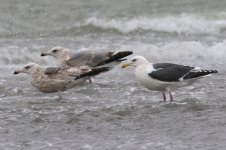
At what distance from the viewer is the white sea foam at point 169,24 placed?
1526 centimetres

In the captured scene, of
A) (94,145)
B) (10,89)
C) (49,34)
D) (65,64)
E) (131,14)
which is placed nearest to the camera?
(94,145)

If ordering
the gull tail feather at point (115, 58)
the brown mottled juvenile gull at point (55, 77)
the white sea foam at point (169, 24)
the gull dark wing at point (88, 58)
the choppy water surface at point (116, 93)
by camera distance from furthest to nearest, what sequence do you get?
the white sea foam at point (169, 24), the gull dark wing at point (88, 58), the gull tail feather at point (115, 58), the brown mottled juvenile gull at point (55, 77), the choppy water surface at point (116, 93)

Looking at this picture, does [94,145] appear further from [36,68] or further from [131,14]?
[131,14]

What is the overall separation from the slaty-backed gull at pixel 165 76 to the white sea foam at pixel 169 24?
23.3ft

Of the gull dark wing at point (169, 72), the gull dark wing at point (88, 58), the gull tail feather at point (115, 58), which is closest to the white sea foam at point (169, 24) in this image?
the gull dark wing at point (88, 58)

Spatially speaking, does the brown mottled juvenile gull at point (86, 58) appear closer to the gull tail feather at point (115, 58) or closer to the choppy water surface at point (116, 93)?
the gull tail feather at point (115, 58)

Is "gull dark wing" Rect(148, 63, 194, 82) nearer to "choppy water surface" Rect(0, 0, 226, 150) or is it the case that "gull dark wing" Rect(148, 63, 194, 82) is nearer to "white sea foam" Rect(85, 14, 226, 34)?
"choppy water surface" Rect(0, 0, 226, 150)

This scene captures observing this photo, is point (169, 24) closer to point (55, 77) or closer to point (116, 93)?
point (116, 93)

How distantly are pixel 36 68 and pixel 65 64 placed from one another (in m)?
1.52

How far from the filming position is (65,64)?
9758 mm

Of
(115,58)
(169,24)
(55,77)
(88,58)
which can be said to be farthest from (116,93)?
(169,24)

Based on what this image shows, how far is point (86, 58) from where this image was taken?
990 cm

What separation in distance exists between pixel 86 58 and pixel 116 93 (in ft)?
5.40

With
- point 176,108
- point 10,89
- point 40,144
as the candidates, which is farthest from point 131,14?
point 40,144
